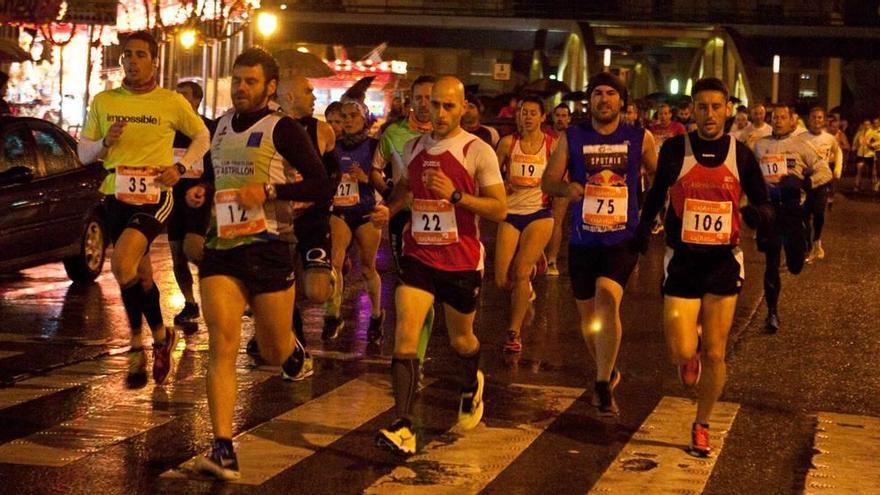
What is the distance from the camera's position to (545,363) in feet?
36.2

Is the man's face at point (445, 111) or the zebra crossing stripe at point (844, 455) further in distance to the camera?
the man's face at point (445, 111)

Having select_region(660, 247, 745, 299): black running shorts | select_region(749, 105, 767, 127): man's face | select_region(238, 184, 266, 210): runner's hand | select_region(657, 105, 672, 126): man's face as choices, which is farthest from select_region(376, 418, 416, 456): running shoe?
select_region(657, 105, 672, 126): man's face

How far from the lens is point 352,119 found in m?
12.0

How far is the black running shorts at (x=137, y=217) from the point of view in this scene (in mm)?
9555

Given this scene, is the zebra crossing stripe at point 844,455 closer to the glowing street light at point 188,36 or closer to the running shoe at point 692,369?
the running shoe at point 692,369

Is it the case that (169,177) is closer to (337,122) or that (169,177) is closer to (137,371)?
(137,371)

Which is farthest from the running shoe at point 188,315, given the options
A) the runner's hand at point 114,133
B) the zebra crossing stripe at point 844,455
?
the zebra crossing stripe at point 844,455

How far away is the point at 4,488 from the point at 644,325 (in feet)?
23.9

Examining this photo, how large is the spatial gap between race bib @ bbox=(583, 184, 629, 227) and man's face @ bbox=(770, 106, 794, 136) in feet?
17.2

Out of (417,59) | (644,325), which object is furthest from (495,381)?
(417,59)

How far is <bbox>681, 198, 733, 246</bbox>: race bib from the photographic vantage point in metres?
8.12

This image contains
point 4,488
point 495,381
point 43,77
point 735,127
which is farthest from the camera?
point 43,77

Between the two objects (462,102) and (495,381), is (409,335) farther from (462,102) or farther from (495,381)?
(495,381)

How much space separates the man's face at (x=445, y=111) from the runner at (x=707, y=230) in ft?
3.72
